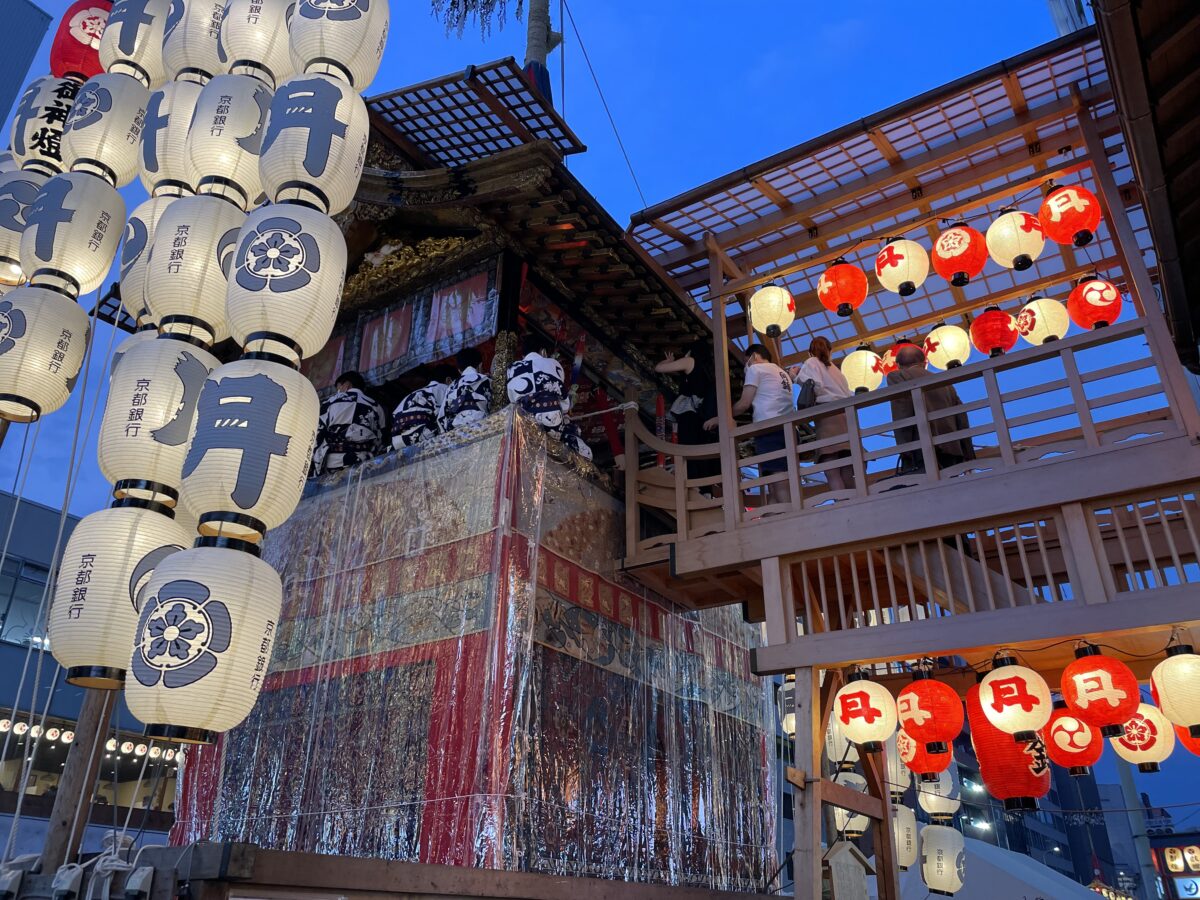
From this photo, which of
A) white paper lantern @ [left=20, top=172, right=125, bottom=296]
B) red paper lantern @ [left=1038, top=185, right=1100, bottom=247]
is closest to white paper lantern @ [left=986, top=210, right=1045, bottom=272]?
red paper lantern @ [left=1038, top=185, right=1100, bottom=247]

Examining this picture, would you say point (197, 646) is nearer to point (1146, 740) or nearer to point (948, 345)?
point (1146, 740)

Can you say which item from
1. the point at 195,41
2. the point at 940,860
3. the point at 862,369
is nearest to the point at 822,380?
the point at 862,369

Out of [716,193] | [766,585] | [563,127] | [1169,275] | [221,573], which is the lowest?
[221,573]

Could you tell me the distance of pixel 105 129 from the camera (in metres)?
6.44

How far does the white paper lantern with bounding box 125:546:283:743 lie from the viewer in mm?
4219

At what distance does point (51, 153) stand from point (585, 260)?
15.3 feet

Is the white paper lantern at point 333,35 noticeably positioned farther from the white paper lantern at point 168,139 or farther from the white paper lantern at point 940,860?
the white paper lantern at point 940,860

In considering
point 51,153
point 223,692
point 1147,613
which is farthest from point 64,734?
point 1147,613

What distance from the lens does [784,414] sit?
7.38 m

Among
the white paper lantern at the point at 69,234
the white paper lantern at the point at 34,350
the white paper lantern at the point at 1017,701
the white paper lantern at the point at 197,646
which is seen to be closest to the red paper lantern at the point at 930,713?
the white paper lantern at the point at 1017,701

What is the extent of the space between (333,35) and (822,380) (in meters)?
4.88

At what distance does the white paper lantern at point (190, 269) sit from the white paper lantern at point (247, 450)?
707mm

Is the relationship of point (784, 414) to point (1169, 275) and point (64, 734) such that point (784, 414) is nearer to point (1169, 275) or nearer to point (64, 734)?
point (1169, 275)

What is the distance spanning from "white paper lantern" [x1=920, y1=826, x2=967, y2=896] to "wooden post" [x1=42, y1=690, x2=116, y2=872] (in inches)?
404
